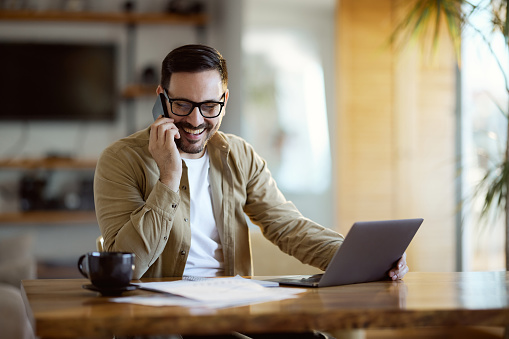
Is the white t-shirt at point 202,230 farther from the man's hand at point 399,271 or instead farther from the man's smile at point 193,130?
the man's hand at point 399,271

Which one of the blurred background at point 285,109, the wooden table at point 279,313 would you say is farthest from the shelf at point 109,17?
the wooden table at point 279,313

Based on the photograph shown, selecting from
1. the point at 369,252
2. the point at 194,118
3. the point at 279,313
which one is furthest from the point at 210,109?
the point at 279,313

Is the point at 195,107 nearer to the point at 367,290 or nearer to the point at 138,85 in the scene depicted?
the point at 367,290

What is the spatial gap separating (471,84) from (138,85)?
233 cm

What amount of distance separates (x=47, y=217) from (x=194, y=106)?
10.6 ft

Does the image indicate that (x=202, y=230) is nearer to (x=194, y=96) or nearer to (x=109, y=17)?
(x=194, y=96)

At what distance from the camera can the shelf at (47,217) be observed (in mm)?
4629

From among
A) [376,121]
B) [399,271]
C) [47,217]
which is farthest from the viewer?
[47,217]

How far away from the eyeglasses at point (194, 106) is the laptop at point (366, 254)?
56cm

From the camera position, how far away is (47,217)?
4.68 metres

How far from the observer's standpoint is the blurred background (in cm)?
414

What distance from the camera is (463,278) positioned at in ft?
4.81

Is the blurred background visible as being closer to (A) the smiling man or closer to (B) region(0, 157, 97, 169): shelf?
(B) region(0, 157, 97, 169): shelf

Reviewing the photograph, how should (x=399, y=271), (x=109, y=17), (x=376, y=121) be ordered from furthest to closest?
1. (x=109, y=17)
2. (x=376, y=121)
3. (x=399, y=271)
